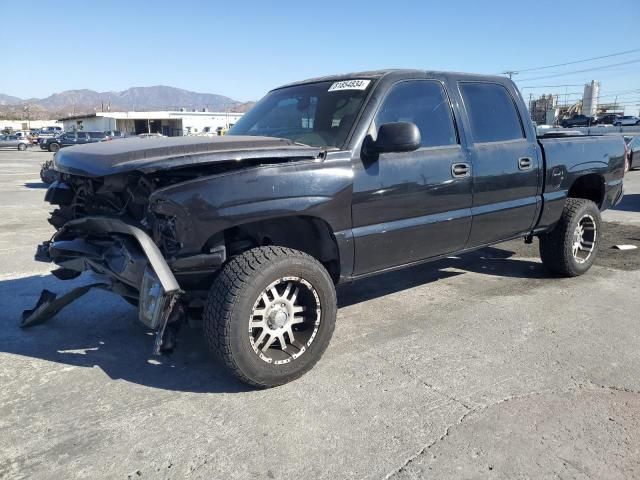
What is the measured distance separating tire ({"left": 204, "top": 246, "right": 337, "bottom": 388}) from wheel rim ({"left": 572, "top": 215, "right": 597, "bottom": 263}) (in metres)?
3.40

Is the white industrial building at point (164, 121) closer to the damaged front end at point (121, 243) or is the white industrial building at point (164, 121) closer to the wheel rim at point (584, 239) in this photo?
the wheel rim at point (584, 239)

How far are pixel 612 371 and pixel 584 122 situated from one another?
52.1 meters

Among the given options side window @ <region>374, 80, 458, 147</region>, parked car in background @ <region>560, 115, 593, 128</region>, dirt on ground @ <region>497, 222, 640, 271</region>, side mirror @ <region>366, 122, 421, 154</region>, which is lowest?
dirt on ground @ <region>497, 222, 640, 271</region>

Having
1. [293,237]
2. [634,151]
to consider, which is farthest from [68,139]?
[293,237]

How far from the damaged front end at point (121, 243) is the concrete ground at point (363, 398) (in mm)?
456

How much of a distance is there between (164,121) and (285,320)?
73.7 meters

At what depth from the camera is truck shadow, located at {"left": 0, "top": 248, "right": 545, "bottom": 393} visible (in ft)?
11.4

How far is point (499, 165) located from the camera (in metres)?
4.55

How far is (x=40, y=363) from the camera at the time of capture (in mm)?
3650

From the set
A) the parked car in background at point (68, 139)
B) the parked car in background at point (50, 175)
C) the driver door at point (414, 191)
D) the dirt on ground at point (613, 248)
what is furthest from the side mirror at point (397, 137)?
the parked car in background at point (68, 139)

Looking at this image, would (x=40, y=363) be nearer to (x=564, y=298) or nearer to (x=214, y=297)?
(x=214, y=297)

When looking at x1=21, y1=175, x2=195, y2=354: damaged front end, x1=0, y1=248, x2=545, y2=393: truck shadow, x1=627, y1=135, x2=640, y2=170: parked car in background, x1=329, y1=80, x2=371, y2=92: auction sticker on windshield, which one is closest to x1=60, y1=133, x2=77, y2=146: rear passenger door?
x1=627, y1=135, x2=640, y2=170: parked car in background

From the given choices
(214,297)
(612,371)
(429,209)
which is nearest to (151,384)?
(214,297)

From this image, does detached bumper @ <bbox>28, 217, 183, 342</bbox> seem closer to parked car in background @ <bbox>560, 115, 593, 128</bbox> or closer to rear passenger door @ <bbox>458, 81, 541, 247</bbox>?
rear passenger door @ <bbox>458, 81, 541, 247</bbox>
